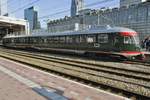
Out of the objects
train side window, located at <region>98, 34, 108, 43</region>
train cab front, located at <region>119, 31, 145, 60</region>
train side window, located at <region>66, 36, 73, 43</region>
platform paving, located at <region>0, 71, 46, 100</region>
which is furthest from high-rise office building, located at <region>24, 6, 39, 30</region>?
platform paving, located at <region>0, 71, 46, 100</region>

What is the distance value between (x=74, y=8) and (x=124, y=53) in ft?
125

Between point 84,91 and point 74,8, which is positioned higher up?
point 74,8

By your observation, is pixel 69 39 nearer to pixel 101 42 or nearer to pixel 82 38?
pixel 82 38

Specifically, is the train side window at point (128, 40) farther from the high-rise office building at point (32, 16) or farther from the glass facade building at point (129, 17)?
the glass facade building at point (129, 17)

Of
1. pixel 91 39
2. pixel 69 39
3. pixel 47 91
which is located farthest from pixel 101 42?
pixel 47 91

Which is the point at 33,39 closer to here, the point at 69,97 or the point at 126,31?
the point at 126,31

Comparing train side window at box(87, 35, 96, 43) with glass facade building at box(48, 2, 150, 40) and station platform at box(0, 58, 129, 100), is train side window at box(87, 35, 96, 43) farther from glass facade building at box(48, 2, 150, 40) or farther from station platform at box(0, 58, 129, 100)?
glass facade building at box(48, 2, 150, 40)

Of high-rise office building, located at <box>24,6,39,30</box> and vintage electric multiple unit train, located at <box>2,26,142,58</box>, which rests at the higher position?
high-rise office building, located at <box>24,6,39,30</box>

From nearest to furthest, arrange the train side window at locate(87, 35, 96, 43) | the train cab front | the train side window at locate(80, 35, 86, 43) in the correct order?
the train cab front < the train side window at locate(87, 35, 96, 43) < the train side window at locate(80, 35, 86, 43)

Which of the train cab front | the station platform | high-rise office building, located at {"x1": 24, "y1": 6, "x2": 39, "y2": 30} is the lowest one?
the station platform

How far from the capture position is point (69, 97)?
861 cm

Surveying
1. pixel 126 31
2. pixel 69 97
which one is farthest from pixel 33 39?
pixel 69 97

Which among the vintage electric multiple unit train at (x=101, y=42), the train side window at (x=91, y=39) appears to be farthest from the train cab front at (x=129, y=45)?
the train side window at (x=91, y=39)

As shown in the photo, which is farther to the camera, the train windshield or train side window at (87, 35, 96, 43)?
train side window at (87, 35, 96, 43)
